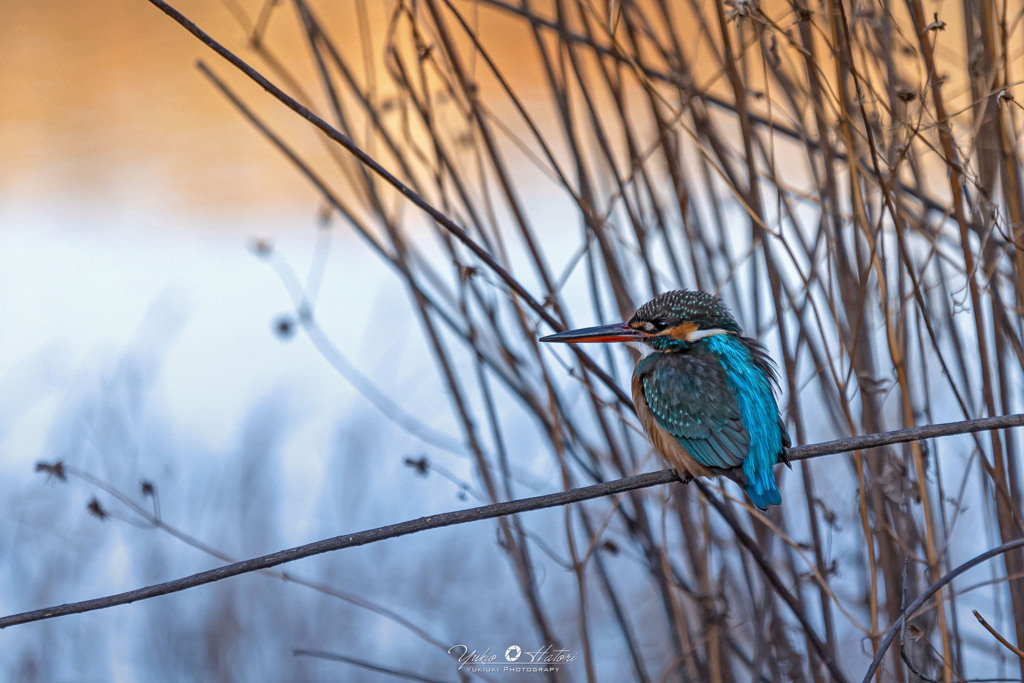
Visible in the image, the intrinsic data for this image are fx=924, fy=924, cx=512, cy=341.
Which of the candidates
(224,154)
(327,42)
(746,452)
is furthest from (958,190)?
(224,154)

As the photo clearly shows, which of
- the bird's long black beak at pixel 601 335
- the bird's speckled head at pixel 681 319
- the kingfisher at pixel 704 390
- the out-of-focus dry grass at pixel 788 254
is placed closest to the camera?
the out-of-focus dry grass at pixel 788 254

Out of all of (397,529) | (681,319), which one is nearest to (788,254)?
A: (681,319)

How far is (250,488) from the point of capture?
3506 millimetres

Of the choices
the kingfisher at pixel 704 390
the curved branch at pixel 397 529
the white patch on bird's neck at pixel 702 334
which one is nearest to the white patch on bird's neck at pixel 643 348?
the kingfisher at pixel 704 390

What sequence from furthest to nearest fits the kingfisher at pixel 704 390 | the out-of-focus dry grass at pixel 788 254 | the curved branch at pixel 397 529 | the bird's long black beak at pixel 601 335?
the kingfisher at pixel 704 390 < the bird's long black beak at pixel 601 335 < the out-of-focus dry grass at pixel 788 254 < the curved branch at pixel 397 529

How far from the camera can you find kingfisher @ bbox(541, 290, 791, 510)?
6.17 ft

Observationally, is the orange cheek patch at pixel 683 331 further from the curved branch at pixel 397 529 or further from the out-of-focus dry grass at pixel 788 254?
the curved branch at pixel 397 529

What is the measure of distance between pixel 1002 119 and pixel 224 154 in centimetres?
537

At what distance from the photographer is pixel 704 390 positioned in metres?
2.02

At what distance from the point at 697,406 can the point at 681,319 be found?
0.20 m

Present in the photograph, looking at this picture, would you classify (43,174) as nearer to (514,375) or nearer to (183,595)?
(183,595)

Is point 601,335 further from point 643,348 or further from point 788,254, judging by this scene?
point 788,254

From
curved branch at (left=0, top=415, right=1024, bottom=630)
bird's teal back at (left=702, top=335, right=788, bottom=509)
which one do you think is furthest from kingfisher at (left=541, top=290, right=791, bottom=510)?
curved branch at (left=0, top=415, right=1024, bottom=630)

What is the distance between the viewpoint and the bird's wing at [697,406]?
1.91m
